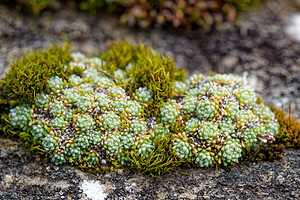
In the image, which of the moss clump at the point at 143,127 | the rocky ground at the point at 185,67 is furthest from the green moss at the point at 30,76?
the rocky ground at the point at 185,67

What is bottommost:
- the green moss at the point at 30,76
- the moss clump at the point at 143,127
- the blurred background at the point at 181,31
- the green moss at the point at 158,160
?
the green moss at the point at 158,160

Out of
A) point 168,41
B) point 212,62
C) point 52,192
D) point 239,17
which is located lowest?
point 52,192

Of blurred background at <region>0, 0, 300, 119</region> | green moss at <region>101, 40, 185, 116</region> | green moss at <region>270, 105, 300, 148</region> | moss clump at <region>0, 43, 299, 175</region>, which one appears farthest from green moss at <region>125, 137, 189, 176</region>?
blurred background at <region>0, 0, 300, 119</region>

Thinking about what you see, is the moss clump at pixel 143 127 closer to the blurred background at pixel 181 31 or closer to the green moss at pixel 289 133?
the green moss at pixel 289 133

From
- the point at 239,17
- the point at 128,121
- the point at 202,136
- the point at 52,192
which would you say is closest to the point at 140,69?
the point at 128,121

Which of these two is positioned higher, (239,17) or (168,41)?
(239,17)

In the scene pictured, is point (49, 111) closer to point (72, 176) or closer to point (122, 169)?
point (72, 176)

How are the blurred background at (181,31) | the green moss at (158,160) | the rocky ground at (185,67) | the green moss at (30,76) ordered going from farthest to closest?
the blurred background at (181,31) < the green moss at (30,76) < the green moss at (158,160) < the rocky ground at (185,67)
